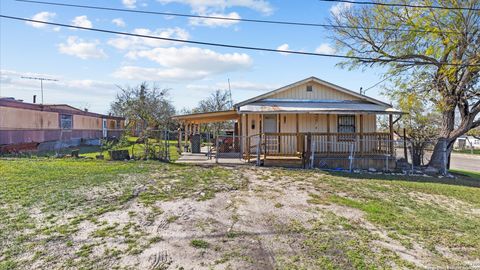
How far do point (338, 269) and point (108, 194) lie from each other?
536 cm

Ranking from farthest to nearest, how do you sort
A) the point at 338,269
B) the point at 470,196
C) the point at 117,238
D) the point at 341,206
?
the point at 470,196, the point at 341,206, the point at 117,238, the point at 338,269

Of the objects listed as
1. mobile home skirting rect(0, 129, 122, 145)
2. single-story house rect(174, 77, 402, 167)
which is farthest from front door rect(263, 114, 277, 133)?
mobile home skirting rect(0, 129, 122, 145)

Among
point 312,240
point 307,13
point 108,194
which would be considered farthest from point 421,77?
Answer: point 108,194

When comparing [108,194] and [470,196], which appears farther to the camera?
[470,196]

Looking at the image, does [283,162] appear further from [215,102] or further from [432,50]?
[215,102]

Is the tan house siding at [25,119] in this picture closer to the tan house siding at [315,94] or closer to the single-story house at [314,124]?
the single-story house at [314,124]

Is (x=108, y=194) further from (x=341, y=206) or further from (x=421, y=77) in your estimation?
(x=421, y=77)

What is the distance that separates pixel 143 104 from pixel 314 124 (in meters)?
20.8

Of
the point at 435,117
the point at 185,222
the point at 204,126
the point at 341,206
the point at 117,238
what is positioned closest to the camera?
the point at 117,238

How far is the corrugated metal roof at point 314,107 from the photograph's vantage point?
Answer: 1352 centimetres

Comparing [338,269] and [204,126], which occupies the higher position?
[204,126]

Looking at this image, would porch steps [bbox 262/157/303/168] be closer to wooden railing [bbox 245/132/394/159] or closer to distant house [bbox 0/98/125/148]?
wooden railing [bbox 245/132/394/159]

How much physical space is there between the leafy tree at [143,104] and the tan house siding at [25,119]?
7.12 metres

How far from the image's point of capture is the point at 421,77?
15.4 meters
